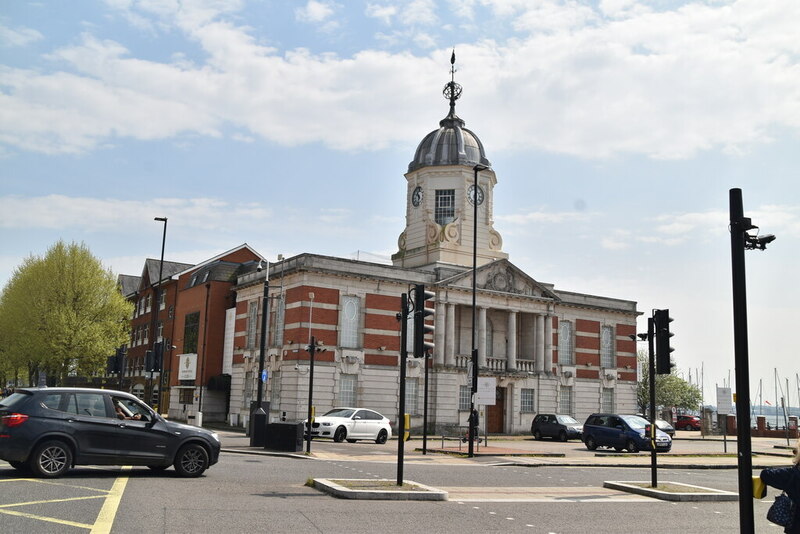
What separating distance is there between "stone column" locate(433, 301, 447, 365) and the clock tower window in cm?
733

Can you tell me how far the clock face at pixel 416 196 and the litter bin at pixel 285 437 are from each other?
85.5ft

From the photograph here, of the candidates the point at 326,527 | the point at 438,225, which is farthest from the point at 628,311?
the point at 326,527

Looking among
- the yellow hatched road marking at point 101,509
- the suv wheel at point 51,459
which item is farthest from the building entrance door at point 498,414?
the suv wheel at point 51,459

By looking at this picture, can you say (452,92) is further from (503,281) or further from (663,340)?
(663,340)

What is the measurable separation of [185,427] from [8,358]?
43232 millimetres

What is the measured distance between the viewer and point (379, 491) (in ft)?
44.9

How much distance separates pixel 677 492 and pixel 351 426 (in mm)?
19413

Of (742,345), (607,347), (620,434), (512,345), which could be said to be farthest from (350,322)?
(742,345)

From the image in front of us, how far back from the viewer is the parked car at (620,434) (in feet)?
104

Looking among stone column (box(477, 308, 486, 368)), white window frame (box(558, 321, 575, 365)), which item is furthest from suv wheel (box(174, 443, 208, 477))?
white window frame (box(558, 321, 575, 365))

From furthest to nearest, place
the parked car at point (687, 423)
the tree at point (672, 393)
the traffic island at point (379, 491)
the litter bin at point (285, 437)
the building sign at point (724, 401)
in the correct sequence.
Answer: the tree at point (672, 393) → the parked car at point (687, 423) → the building sign at point (724, 401) → the litter bin at point (285, 437) → the traffic island at point (379, 491)

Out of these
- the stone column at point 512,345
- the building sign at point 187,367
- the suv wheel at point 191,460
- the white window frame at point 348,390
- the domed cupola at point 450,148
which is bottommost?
the suv wheel at point 191,460

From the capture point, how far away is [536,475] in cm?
2058

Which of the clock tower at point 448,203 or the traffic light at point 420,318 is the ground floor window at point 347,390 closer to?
the clock tower at point 448,203
